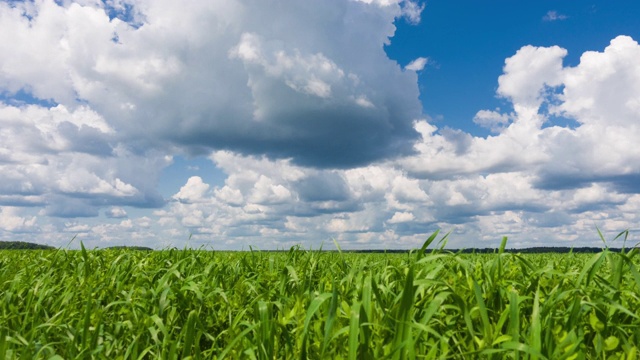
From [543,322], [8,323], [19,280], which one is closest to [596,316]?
[543,322]

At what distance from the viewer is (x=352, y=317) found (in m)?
2.09

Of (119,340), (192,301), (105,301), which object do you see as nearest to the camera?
(119,340)

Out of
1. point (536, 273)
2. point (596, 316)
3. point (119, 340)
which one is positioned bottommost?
point (119, 340)

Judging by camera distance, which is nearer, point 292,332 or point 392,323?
point 392,323

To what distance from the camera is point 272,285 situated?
4.65 m

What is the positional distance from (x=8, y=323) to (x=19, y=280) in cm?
115

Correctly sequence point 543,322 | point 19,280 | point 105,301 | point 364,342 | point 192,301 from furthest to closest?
point 19,280, point 105,301, point 192,301, point 543,322, point 364,342

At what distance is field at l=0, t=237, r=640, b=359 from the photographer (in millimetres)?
2312

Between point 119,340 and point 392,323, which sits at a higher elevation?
point 392,323

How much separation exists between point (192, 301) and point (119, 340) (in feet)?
2.48

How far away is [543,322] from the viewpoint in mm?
2830

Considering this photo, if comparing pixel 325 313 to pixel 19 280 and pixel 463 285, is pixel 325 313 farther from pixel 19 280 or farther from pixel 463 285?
pixel 19 280

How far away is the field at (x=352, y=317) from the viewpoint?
2.31 metres

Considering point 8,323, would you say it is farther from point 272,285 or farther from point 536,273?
point 536,273
